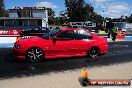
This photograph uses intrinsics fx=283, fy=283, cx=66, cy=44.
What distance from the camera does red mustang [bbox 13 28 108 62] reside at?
39.9 feet

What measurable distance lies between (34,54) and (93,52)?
321 cm

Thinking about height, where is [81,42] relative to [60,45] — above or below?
above

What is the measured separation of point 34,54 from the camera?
40.0 ft

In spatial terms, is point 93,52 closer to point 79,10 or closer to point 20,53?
point 20,53

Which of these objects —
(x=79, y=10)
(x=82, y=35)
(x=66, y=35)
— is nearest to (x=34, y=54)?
(x=66, y=35)

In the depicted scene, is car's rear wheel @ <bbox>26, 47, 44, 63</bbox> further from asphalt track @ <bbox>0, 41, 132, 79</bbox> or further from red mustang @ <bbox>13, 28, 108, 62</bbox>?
asphalt track @ <bbox>0, 41, 132, 79</bbox>

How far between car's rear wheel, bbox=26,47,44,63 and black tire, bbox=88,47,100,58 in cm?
267

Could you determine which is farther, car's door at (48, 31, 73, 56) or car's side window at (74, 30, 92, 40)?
car's side window at (74, 30, 92, 40)

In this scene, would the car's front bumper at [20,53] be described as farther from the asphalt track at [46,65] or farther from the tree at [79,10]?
the tree at [79,10]

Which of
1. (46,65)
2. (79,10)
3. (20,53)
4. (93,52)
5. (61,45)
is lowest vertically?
(46,65)

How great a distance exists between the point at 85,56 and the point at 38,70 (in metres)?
3.76

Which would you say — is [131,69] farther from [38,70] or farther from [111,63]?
[38,70]

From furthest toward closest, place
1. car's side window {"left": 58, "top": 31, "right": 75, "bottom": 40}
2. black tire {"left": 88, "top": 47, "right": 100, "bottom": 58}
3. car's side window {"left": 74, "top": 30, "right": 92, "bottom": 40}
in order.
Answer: black tire {"left": 88, "top": 47, "right": 100, "bottom": 58}, car's side window {"left": 74, "top": 30, "right": 92, "bottom": 40}, car's side window {"left": 58, "top": 31, "right": 75, "bottom": 40}

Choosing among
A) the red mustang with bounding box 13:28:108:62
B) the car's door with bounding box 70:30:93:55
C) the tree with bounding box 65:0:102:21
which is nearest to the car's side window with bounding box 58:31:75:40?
the red mustang with bounding box 13:28:108:62
